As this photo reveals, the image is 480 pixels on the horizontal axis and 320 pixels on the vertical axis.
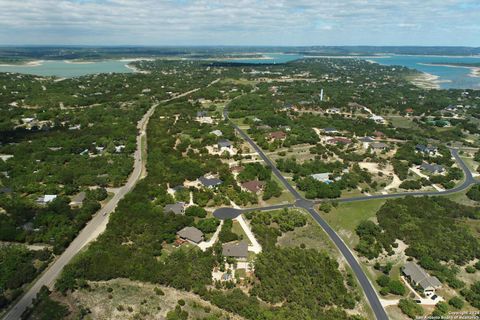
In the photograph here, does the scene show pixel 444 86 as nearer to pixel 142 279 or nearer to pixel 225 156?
pixel 225 156

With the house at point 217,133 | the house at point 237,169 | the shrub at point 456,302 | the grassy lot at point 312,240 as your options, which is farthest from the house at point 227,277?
the house at point 217,133

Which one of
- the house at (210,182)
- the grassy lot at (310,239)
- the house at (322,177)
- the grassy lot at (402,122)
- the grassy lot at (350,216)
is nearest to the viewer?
the grassy lot at (310,239)

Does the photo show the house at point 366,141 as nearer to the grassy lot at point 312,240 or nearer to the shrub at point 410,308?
the grassy lot at point 312,240

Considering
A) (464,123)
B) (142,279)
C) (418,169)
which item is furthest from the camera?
(464,123)

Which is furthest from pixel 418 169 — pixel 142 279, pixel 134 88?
pixel 134 88

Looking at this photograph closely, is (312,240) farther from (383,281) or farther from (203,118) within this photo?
(203,118)
